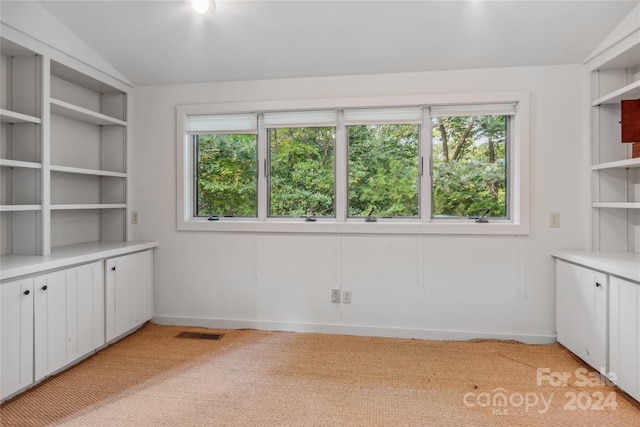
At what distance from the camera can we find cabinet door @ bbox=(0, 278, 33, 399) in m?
1.94

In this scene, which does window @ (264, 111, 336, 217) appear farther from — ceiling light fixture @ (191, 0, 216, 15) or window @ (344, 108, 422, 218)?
ceiling light fixture @ (191, 0, 216, 15)

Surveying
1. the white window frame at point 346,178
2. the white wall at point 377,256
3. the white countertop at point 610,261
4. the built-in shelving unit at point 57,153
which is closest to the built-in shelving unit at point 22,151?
the built-in shelving unit at point 57,153

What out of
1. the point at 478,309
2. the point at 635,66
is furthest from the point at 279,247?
the point at 635,66

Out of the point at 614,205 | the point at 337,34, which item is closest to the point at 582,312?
the point at 614,205

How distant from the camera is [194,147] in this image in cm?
340

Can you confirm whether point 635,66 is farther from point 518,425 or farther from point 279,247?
point 279,247

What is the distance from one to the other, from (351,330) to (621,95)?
271cm

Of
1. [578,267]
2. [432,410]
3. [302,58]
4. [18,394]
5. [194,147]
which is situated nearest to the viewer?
[432,410]

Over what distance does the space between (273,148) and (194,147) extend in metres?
0.79

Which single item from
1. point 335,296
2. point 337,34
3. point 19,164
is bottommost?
point 335,296

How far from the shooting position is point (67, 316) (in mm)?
2369

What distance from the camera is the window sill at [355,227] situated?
2881mm

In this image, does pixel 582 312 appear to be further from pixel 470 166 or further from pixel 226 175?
pixel 226 175

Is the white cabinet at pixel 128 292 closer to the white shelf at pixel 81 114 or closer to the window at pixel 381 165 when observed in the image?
the white shelf at pixel 81 114
